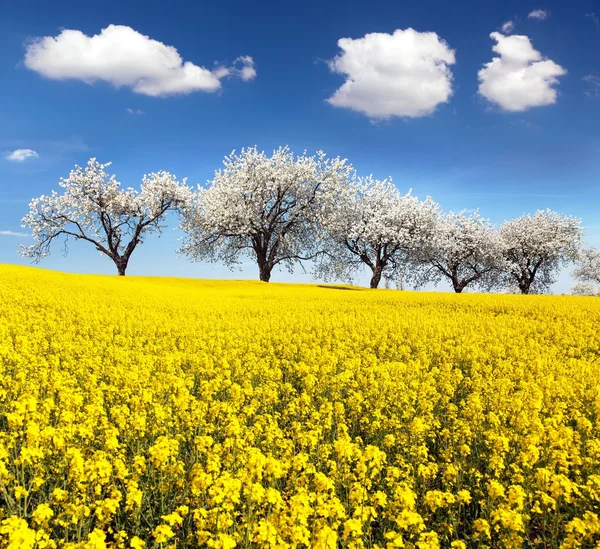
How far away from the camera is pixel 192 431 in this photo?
7.56 meters

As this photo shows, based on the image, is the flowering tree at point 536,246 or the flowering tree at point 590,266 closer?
the flowering tree at point 536,246

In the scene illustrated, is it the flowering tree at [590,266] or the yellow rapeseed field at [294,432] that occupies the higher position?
the flowering tree at [590,266]

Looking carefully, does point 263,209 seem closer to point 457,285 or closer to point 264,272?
point 264,272

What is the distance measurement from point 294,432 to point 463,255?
5496cm

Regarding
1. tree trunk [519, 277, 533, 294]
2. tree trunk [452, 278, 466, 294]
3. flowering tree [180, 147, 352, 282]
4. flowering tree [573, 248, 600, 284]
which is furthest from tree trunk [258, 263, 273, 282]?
flowering tree [573, 248, 600, 284]

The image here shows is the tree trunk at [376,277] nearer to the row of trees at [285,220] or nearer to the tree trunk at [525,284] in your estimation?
the row of trees at [285,220]

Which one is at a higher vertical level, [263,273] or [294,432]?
[263,273]

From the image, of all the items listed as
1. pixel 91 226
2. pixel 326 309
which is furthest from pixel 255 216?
pixel 326 309

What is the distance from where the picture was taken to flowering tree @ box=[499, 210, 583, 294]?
6053 cm

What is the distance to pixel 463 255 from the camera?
58656 mm

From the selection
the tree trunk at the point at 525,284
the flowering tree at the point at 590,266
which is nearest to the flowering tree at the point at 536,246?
the tree trunk at the point at 525,284

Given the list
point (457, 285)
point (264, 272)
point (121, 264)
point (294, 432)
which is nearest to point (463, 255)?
point (457, 285)

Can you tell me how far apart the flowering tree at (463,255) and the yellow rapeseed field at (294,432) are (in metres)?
36.9

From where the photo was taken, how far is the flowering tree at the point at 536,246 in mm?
60531
